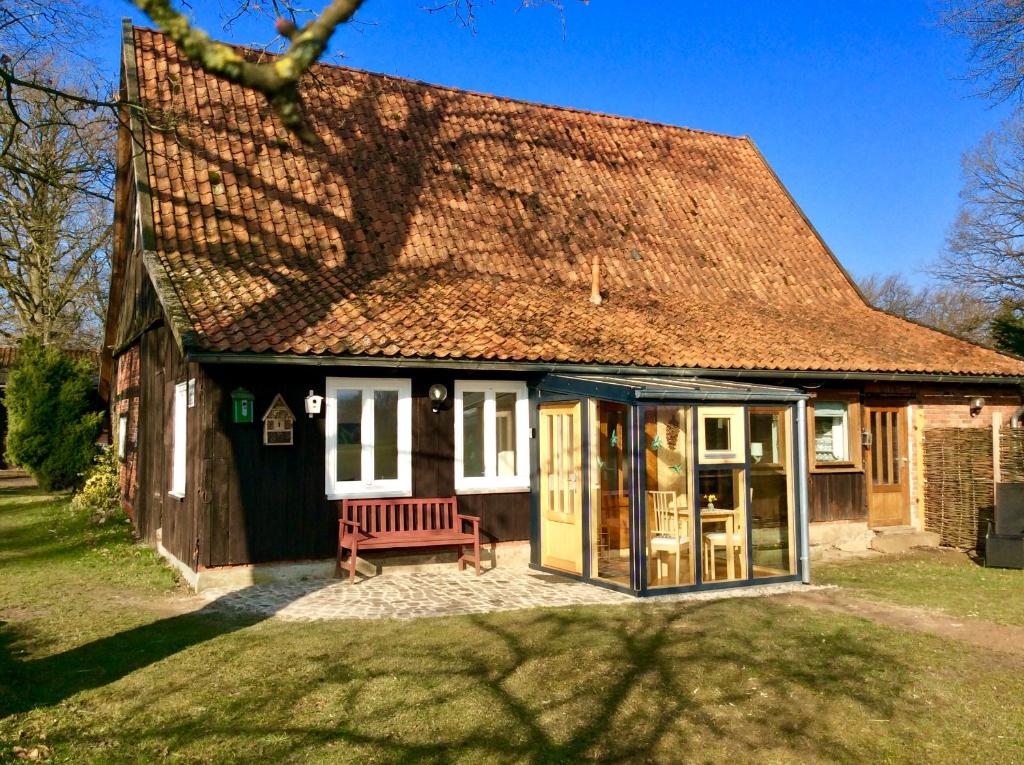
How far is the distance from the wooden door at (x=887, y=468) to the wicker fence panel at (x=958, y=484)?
40 cm

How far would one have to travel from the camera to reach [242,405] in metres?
10.2

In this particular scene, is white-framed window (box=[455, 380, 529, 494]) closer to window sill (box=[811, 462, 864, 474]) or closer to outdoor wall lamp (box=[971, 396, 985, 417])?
window sill (box=[811, 462, 864, 474])

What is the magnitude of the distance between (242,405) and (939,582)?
29.8ft

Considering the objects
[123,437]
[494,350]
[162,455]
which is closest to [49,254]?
[123,437]

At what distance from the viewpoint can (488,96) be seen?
17.5 metres

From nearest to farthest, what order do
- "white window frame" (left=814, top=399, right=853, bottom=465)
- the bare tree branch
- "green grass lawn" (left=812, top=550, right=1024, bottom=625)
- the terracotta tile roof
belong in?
the bare tree branch → "green grass lawn" (left=812, top=550, right=1024, bottom=625) → the terracotta tile roof → "white window frame" (left=814, top=399, right=853, bottom=465)

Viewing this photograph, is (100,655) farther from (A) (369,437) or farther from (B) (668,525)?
(B) (668,525)

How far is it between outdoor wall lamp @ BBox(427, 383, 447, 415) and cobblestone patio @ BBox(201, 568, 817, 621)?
2146 mm

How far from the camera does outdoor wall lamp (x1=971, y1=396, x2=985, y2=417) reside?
15.2 m

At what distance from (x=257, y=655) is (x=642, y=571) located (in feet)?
14.4

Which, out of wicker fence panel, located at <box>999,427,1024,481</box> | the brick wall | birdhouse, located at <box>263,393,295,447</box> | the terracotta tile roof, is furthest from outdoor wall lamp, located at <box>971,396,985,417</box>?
the brick wall

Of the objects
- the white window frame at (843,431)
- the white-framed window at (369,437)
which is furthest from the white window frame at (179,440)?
the white window frame at (843,431)

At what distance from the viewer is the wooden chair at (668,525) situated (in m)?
9.96

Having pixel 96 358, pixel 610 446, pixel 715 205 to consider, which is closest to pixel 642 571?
pixel 610 446
